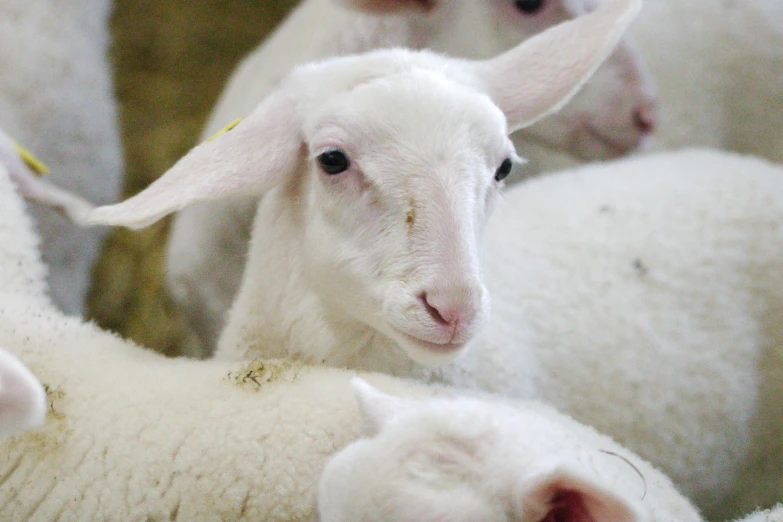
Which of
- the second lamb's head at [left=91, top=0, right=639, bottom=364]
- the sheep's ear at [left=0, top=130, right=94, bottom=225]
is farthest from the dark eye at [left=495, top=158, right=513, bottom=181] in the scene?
the sheep's ear at [left=0, top=130, right=94, bottom=225]

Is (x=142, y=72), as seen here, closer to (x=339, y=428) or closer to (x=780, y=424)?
(x=339, y=428)

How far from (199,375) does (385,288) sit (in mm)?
543

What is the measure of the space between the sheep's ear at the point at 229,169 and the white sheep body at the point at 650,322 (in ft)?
0.67

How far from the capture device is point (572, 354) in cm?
226

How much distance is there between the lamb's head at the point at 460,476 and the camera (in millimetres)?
1271

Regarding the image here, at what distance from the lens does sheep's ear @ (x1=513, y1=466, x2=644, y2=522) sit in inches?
48.5

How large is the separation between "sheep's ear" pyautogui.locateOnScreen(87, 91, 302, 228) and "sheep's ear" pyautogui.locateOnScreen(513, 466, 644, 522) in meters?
1.00

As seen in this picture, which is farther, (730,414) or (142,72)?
(142,72)

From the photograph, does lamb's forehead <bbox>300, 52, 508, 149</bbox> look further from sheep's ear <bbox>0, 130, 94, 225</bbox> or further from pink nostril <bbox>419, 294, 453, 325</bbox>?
sheep's ear <bbox>0, 130, 94, 225</bbox>

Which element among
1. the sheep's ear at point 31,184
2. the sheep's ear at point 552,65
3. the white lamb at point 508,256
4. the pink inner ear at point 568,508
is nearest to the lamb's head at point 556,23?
the white lamb at point 508,256

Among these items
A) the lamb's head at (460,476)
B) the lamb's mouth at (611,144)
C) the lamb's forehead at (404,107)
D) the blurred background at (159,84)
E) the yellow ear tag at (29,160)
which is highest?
the lamb's forehead at (404,107)

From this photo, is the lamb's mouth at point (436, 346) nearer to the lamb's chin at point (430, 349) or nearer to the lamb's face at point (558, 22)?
the lamb's chin at point (430, 349)

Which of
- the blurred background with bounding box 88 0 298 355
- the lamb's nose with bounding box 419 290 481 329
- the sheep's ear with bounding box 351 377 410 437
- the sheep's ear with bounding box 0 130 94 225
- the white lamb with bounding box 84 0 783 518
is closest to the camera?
the sheep's ear with bounding box 351 377 410 437

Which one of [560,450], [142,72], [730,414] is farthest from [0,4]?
[730,414]
